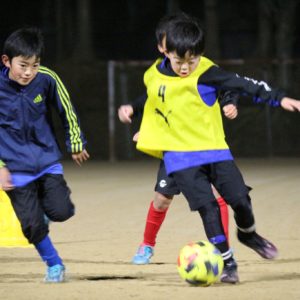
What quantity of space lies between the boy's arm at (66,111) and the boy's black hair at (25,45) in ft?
0.71

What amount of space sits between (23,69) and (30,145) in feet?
1.58

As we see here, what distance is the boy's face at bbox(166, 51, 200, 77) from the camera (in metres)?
6.69

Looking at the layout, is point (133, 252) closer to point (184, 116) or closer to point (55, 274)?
point (55, 274)

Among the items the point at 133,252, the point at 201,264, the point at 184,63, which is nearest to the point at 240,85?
the point at 184,63

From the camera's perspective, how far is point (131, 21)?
29.4 meters

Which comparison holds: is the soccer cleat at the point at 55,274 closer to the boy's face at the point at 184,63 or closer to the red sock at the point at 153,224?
the red sock at the point at 153,224

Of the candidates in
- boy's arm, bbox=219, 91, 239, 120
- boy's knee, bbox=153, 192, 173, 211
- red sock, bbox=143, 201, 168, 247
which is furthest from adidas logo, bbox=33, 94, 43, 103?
red sock, bbox=143, 201, 168, 247

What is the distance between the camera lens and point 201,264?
21.3ft

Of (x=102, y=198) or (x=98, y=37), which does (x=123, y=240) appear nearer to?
(x=102, y=198)

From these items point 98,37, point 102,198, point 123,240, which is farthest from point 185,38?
point 98,37

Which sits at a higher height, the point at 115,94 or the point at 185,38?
the point at 185,38

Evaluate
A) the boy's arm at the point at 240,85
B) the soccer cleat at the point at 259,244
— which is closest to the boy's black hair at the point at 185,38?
the boy's arm at the point at 240,85

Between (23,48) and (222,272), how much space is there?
6.05 feet

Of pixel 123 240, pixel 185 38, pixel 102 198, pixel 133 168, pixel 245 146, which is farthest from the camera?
pixel 245 146
